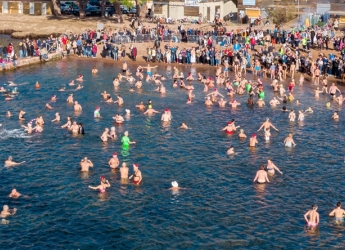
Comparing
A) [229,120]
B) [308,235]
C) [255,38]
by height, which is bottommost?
[308,235]

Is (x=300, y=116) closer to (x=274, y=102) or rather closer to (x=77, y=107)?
(x=274, y=102)

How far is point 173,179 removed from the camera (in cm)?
3894

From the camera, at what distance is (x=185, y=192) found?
3709 cm

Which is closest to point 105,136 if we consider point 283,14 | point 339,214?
point 339,214

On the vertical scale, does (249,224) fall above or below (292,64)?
below

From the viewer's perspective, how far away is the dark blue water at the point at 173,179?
A: 105ft

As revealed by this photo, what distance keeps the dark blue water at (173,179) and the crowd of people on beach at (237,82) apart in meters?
0.71

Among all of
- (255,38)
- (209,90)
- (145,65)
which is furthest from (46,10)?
(209,90)

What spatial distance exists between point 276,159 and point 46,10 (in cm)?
6334

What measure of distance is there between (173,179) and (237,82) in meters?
24.1

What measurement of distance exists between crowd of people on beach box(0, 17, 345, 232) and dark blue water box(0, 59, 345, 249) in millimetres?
711

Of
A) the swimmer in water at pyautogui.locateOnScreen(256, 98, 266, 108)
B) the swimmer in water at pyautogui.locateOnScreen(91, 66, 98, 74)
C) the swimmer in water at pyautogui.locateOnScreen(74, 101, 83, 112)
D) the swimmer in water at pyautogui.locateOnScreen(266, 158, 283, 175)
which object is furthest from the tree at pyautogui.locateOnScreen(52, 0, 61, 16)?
the swimmer in water at pyautogui.locateOnScreen(266, 158, 283, 175)

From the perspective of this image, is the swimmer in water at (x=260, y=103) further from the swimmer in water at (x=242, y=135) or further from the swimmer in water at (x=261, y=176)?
the swimmer in water at (x=261, y=176)

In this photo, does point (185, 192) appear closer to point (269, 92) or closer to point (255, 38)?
point (269, 92)
